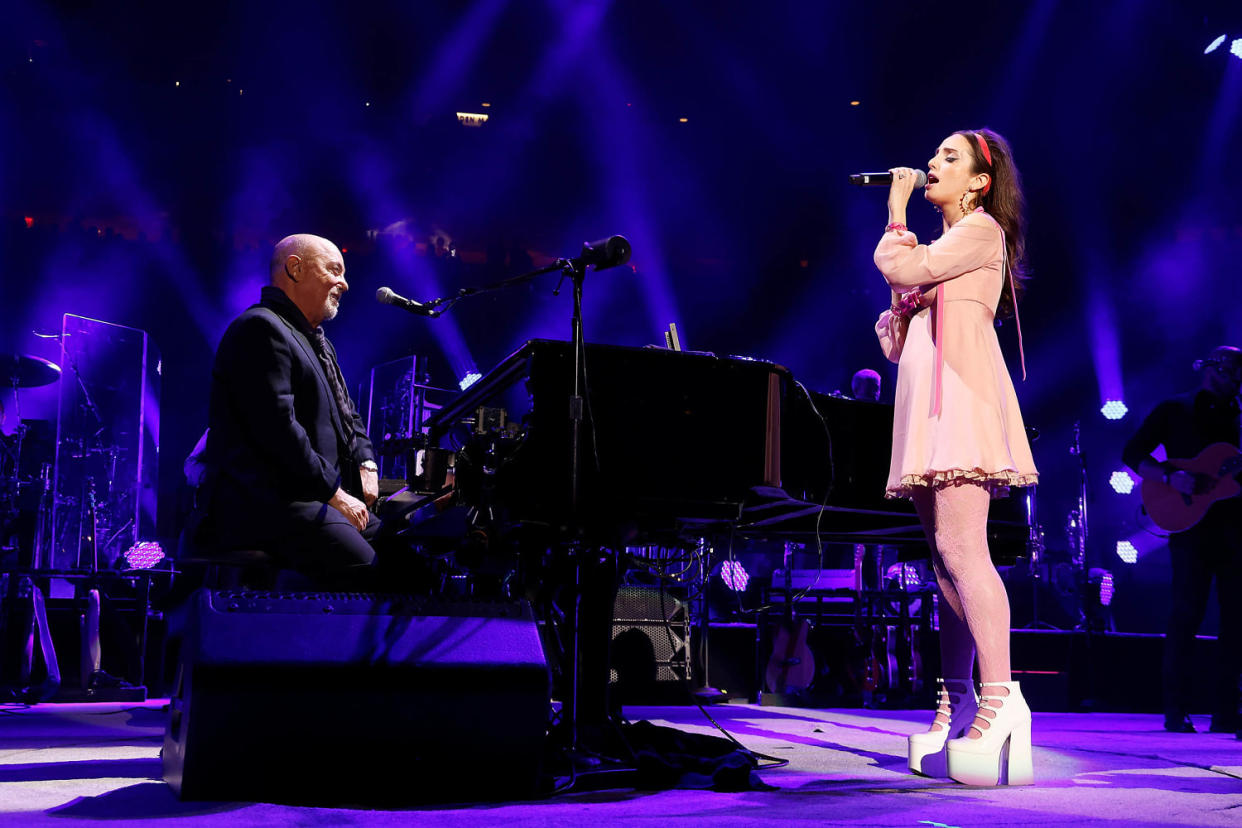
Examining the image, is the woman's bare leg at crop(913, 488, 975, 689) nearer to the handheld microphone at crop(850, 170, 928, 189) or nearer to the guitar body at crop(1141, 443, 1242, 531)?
the handheld microphone at crop(850, 170, 928, 189)

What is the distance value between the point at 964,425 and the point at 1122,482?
355 inches

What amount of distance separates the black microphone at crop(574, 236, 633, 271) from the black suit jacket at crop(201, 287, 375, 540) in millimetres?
839

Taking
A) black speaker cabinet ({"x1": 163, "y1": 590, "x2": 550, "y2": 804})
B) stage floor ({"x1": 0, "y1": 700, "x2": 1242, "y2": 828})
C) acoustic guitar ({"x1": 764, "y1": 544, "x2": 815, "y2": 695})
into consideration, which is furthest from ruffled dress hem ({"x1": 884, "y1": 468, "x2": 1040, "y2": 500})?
acoustic guitar ({"x1": 764, "y1": 544, "x2": 815, "y2": 695})

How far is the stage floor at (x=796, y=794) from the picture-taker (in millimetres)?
1957

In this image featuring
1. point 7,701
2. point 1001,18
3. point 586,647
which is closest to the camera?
point 586,647

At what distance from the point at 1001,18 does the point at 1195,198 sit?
7.96 ft

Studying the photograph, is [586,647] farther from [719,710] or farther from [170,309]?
[170,309]

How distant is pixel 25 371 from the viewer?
20.2ft

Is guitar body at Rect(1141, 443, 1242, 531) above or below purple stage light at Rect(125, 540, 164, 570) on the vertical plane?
above

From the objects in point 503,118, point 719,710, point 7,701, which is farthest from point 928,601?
point 503,118

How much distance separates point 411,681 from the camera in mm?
2090

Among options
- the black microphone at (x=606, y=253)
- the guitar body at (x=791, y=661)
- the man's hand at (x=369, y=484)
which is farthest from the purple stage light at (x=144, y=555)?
the black microphone at (x=606, y=253)

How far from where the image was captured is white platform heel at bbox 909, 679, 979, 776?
271cm

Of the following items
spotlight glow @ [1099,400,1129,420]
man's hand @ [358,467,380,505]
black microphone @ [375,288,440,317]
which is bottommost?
man's hand @ [358,467,380,505]
